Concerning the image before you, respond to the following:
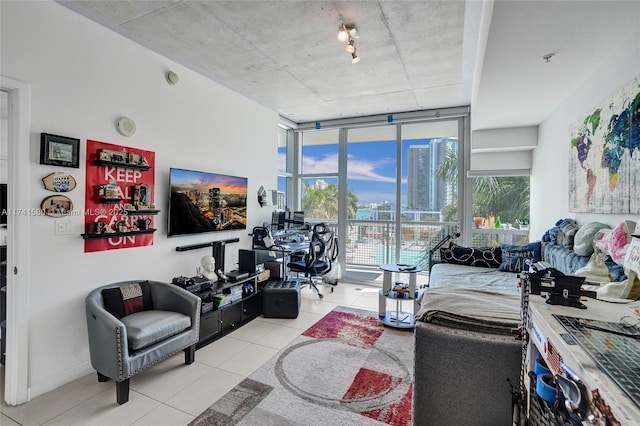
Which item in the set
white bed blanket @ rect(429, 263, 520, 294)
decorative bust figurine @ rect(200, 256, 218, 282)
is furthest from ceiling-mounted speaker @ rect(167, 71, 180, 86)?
white bed blanket @ rect(429, 263, 520, 294)

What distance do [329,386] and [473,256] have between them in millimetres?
2645

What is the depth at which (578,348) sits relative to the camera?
809mm

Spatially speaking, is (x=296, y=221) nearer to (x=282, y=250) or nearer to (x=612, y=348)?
(x=282, y=250)

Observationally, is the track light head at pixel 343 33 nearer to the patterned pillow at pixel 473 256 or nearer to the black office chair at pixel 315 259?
the black office chair at pixel 315 259

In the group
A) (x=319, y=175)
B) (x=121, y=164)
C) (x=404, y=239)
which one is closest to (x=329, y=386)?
(x=121, y=164)

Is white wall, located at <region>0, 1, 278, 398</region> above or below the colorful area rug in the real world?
above

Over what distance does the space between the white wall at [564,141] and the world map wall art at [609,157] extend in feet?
0.29

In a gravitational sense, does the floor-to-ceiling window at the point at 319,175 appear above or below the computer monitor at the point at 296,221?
above

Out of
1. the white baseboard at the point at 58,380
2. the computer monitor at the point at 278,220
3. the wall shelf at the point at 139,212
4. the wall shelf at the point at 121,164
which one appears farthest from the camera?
the computer monitor at the point at 278,220

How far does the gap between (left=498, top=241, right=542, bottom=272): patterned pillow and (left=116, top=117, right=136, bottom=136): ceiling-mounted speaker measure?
4285 mm

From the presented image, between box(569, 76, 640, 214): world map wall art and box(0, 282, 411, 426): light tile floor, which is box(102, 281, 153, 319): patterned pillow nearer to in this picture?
box(0, 282, 411, 426): light tile floor

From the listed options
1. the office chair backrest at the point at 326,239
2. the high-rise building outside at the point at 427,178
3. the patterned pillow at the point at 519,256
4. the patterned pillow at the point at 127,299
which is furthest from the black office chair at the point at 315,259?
the patterned pillow at the point at 519,256

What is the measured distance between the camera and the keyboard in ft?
2.15

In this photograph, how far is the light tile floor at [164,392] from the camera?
1988mm
